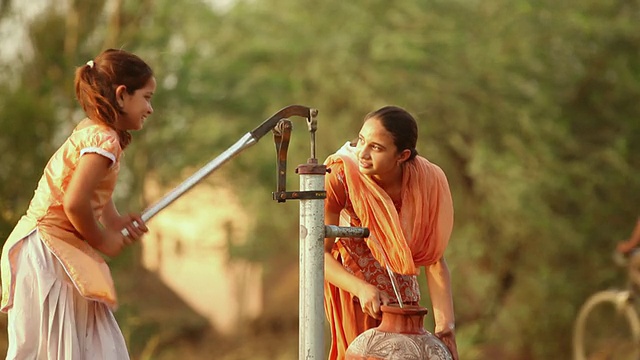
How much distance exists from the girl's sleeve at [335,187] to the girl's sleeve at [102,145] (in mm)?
645

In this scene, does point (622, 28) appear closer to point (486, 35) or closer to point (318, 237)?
point (486, 35)

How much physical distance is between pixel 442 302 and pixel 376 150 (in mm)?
479

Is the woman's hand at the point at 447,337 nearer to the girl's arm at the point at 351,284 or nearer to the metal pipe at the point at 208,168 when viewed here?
the girl's arm at the point at 351,284

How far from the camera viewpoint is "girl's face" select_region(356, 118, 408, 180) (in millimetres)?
2715

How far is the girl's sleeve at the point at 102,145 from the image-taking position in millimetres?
2398

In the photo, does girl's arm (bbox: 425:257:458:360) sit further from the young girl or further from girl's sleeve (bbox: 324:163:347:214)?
the young girl

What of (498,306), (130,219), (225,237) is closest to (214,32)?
(225,237)

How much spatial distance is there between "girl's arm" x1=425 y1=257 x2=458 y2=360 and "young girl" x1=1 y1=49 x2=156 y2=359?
0.87m

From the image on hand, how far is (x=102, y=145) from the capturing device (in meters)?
2.41

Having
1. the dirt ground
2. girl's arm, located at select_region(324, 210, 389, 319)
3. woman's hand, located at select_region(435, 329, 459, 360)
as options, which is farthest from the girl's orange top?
the dirt ground

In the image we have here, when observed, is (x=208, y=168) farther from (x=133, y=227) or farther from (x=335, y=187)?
(x=335, y=187)

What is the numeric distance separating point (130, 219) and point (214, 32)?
443 inches

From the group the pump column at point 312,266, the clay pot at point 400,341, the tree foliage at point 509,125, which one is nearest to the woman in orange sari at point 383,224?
the clay pot at point 400,341

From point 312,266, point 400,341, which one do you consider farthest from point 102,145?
point 400,341
